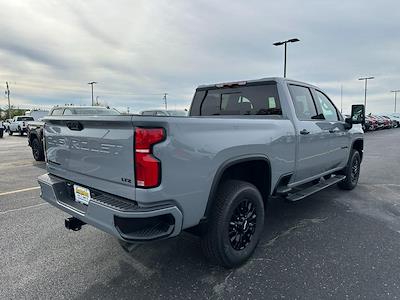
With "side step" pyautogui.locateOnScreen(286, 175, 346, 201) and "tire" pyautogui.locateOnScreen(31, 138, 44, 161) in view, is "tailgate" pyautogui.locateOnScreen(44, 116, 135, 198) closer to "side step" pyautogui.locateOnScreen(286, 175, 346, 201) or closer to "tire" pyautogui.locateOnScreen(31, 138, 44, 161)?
"side step" pyautogui.locateOnScreen(286, 175, 346, 201)

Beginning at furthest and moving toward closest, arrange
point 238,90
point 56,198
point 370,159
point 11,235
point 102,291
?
1. point 370,159
2. point 238,90
3. point 11,235
4. point 56,198
5. point 102,291

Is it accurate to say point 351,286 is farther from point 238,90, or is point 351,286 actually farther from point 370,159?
point 370,159

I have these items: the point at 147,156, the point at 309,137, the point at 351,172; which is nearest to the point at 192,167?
the point at 147,156

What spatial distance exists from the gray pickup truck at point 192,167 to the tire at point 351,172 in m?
1.84

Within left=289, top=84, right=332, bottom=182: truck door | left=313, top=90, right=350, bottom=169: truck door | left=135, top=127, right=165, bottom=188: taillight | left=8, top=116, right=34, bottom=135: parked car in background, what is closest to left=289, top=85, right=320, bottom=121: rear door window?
left=289, top=84, right=332, bottom=182: truck door

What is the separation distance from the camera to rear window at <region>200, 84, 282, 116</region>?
4.05 meters

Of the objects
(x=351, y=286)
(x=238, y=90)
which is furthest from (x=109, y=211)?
(x=238, y=90)

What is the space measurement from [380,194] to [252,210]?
3.73 m

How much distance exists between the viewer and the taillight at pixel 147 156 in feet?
7.70

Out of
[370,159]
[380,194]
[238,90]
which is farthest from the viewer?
[370,159]

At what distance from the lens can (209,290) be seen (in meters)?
2.73

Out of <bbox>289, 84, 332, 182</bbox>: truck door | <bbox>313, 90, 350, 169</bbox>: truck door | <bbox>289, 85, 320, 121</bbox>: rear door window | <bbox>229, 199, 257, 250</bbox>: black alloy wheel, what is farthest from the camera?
<bbox>313, 90, 350, 169</bbox>: truck door

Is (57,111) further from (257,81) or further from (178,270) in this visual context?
(178,270)

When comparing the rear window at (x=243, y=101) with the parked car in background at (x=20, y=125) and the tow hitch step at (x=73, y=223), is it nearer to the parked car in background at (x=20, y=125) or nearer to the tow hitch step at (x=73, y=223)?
the tow hitch step at (x=73, y=223)
